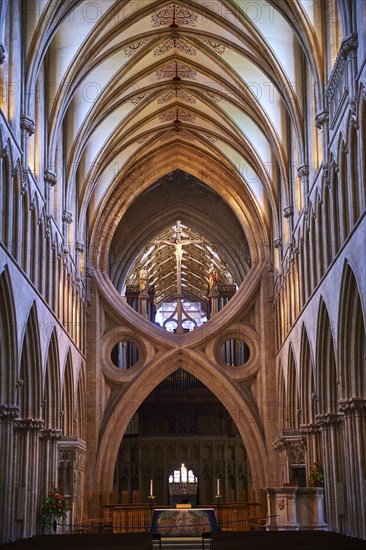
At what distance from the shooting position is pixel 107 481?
3503cm

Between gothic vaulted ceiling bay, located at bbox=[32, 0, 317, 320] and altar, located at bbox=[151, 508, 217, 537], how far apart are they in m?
11.4

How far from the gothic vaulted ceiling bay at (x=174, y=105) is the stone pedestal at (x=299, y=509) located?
34.4ft

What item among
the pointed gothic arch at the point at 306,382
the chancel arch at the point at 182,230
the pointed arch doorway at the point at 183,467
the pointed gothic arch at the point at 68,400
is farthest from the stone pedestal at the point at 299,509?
the pointed arch doorway at the point at 183,467

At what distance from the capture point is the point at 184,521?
22016mm

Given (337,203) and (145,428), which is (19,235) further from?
(145,428)

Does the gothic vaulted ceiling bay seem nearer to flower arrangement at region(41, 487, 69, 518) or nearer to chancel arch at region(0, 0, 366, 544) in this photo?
chancel arch at region(0, 0, 366, 544)

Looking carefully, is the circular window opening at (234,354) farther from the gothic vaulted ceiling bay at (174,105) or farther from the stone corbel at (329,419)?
the stone corbel at (329,419)

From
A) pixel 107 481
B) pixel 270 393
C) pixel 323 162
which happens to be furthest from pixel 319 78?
pixel 107 481

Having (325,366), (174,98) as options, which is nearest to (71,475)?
(325,366)

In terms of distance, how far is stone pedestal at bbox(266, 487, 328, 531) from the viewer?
72.5 feet

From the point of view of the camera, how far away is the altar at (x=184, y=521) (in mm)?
21688

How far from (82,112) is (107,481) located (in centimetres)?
1480

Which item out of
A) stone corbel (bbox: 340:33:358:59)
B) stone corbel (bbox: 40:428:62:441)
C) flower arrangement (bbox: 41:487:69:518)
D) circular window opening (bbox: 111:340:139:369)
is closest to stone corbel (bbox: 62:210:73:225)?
stone corbel (bbox: 40:428:62:441)

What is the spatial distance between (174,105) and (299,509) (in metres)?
18.8
